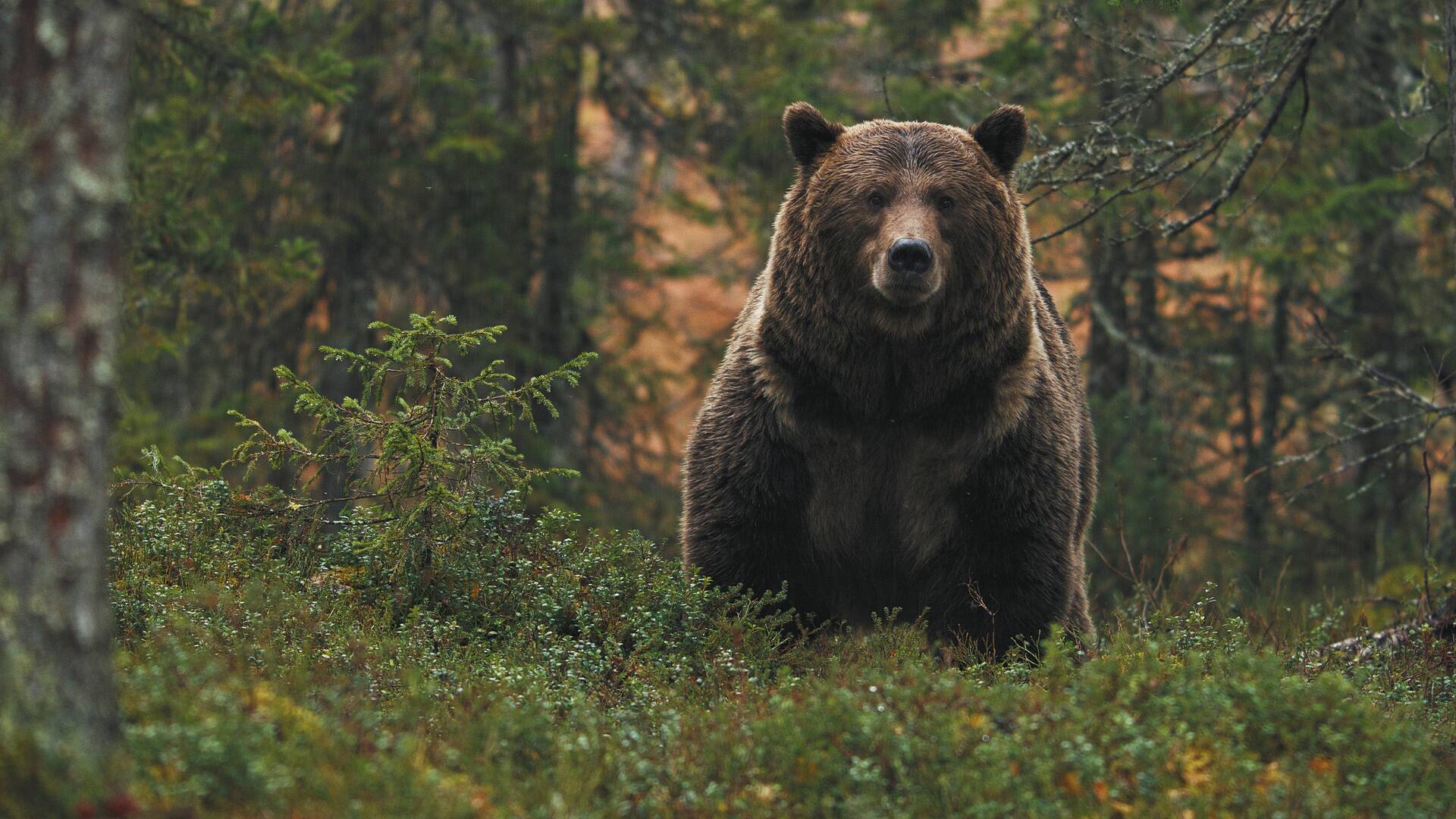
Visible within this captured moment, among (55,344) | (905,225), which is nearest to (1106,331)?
(905,225)

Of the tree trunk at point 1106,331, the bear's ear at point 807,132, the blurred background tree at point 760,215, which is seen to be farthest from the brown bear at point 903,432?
the tree trunk at point 1106,331

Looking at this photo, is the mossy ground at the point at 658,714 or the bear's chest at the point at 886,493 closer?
the mossy ground at the point at 658,714

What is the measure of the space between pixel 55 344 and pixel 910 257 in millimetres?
3354

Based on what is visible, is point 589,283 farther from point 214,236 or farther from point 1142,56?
point 1142,56

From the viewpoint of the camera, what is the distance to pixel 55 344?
3016 mm

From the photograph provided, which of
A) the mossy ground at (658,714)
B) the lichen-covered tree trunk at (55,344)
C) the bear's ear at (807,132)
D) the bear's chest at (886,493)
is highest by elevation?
the bear's ear at (807,132)

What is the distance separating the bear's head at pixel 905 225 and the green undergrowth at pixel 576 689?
1.30 meters

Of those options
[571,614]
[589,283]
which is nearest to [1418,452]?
[589,283]

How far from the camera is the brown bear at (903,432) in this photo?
586 centimetres

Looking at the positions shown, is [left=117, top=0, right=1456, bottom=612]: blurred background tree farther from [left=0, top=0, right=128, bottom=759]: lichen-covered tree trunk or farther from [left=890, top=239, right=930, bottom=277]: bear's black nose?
[left=0, top=0, right=128, bottom=759]: lichen-covered tree trunk

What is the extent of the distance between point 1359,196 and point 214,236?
9.40 metres

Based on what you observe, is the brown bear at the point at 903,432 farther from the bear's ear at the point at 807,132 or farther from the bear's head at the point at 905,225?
the bear's ear at the point at 807,132

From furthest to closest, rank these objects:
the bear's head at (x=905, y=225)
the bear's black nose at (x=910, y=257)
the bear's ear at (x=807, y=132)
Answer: the bear's ear at (x=807, y=132) < the bear's head at (x=905, y=225) < the bear's black nose at (x=910, y=257)

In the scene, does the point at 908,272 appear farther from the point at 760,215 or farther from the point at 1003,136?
the point at 760,215
